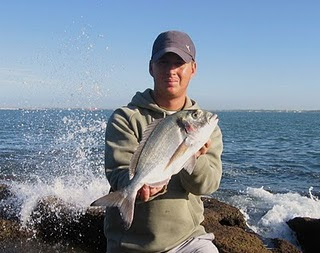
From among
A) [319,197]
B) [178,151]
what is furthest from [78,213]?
[319,197]

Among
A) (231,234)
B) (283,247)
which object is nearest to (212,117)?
(231,234)

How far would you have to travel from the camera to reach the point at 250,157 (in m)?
27.0

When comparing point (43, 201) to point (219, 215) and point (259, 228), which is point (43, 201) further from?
point (259, 228)

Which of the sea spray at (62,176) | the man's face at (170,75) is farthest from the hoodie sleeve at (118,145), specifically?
the sea spray at (62,176)

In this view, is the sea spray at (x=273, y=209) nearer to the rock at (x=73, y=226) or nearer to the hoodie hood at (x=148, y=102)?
the rock at (x=73, y=226)

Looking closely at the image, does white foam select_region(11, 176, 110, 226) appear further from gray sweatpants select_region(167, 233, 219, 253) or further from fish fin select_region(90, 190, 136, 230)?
fish fin select_region(90, 190, 136, 230)

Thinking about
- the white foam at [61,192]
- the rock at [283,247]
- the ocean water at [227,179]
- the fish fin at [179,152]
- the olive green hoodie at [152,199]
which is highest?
the fish fin at [179,152]

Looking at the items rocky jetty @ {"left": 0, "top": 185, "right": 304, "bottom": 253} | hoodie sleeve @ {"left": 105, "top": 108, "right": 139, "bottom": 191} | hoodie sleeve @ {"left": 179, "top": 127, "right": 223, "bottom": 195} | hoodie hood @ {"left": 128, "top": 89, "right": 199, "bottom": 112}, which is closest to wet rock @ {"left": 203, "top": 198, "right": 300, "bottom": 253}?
rocky jetty @ {"left": 0, "top": 185, "right": 304, "bottom": 253}

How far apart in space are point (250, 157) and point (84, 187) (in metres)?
17.8

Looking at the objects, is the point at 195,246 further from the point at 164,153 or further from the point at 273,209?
the point at 273,209

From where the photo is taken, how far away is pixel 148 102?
3.84 metres

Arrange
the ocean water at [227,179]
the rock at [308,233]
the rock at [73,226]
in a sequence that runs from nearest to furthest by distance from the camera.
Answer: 1. the rock at [73,226]
2. the rock at [308,233]
3. the ocean water at [227,179]

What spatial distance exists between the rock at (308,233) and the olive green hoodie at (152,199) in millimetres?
6105

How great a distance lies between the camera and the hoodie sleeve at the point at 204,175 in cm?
348
